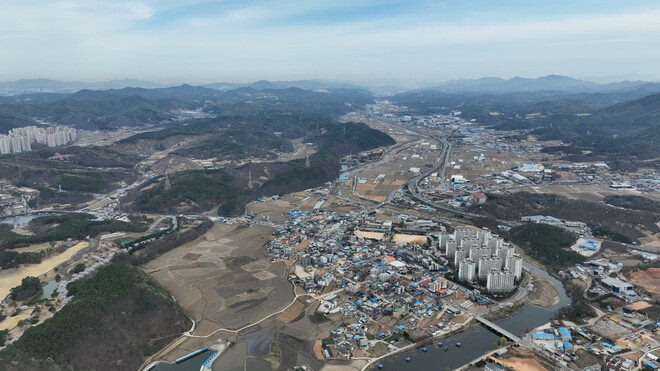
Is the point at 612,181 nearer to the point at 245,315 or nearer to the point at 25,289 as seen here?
the point at 245,315

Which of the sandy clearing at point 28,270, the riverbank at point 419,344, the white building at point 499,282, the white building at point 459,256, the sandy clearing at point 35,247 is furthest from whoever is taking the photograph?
the sandy clearing at point 35,247

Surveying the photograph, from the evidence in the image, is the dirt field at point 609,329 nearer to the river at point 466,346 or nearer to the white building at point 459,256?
the river at point 466,346

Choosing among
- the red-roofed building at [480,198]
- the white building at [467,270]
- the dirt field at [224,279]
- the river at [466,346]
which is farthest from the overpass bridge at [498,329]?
the red-roofed building at [480,198]

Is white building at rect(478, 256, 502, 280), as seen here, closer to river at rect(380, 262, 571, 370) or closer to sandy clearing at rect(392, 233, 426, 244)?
river at rect(380, 262, 571, 370)

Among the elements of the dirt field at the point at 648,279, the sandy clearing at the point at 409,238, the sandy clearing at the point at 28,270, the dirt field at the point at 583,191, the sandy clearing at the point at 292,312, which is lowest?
the sandy clearing at the point at 292,312

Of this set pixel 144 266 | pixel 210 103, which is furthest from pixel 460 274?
pixel 210 103

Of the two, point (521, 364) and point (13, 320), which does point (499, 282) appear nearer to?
point (521, 364)

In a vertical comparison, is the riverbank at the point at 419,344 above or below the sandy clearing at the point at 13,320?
below
